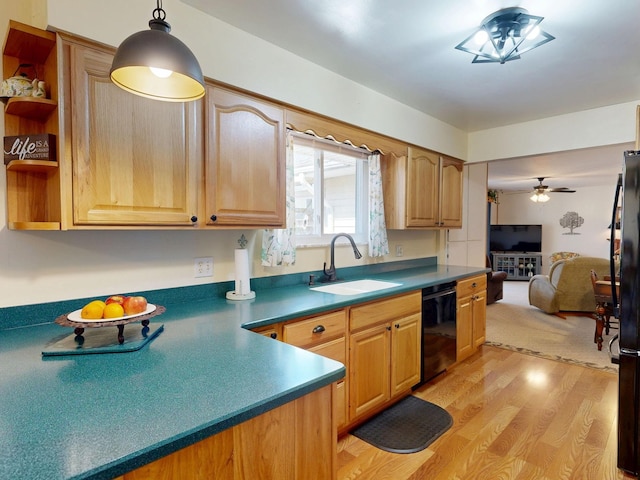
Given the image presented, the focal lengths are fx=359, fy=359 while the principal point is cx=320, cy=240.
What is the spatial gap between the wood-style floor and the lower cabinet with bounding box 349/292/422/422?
25 centimetres

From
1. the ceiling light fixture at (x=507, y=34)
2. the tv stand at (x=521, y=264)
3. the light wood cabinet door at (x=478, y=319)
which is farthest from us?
the tv stand at (x=521, y=264)

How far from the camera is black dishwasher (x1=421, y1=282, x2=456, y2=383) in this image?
271 cm

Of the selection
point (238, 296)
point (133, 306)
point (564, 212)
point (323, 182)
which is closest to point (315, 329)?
point (238, 296)

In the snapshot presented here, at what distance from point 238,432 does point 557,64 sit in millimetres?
2833

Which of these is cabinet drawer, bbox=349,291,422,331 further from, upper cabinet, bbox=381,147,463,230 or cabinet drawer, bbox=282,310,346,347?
upper cabinet, bbox=381,147,463,230

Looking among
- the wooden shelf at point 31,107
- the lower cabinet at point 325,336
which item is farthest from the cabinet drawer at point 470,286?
the wooden shelf at point 31,107

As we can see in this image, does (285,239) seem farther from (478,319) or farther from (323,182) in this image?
(478,319)

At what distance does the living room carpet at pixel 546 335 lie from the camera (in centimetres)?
351

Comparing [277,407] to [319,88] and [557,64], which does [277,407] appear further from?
[557,64]

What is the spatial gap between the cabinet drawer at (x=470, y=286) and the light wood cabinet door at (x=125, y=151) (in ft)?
7.73

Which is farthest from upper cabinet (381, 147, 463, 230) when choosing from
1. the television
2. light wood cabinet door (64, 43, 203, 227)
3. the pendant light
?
the television

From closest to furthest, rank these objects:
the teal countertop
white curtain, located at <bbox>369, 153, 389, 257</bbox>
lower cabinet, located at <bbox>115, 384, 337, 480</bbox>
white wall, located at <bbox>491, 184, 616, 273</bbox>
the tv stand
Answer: the teal countertop, lower cabinet, located at <bbox>115, 384, 337, 480</bbox>, white curtain, located at <bbox>369, 153, 389, 257</bbox>, white wall, located at <bbox>491, 184, 616, 273</bbox>, the tv stand

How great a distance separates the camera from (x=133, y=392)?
0.93 metres

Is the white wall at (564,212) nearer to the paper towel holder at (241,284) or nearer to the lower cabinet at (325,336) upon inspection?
the lower cabinet at (325,336)
